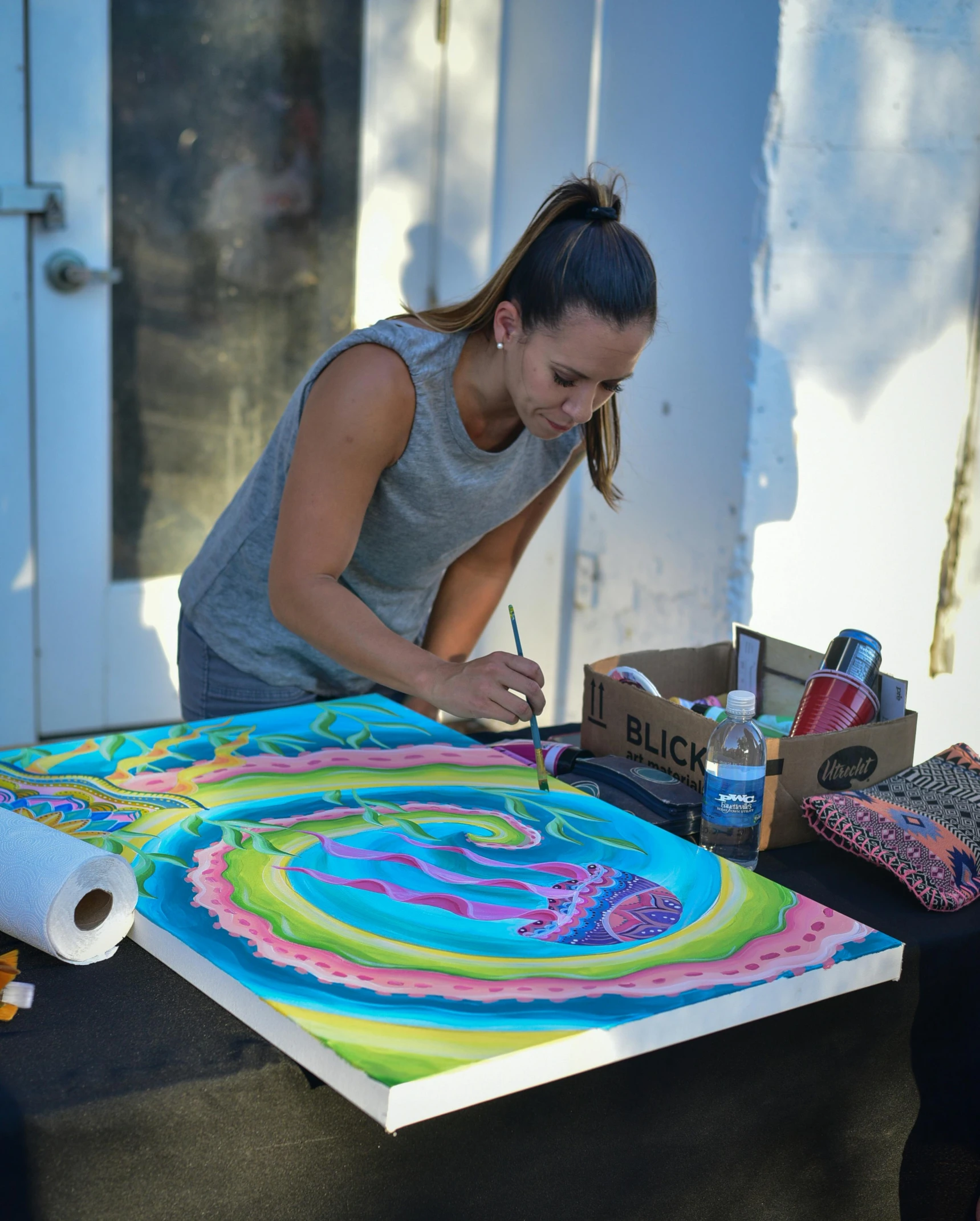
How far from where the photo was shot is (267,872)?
1.01m

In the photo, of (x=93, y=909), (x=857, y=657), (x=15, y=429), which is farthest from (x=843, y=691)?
(x=15, y=429)

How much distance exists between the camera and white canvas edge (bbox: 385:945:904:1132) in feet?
2.40

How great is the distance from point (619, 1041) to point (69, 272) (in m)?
2.30

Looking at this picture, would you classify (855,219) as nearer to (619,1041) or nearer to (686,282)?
(686,282)

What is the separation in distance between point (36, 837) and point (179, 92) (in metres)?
2.21

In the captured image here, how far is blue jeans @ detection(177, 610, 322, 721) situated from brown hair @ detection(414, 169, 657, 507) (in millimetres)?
504

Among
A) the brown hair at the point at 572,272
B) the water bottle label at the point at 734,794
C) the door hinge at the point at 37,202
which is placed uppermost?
the door hinge at the point at 37,202

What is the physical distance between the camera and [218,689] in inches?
62.8

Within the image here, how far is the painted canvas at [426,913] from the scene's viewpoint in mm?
787

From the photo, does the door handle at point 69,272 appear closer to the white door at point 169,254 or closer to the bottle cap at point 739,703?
the white door at point 169,254

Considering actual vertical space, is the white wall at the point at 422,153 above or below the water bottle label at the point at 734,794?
above

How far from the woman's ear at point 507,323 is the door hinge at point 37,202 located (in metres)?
1.59

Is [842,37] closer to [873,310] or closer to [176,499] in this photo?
[873,310]

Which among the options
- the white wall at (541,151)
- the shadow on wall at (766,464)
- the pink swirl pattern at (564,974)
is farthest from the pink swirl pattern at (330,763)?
the white wall at (541,151)
